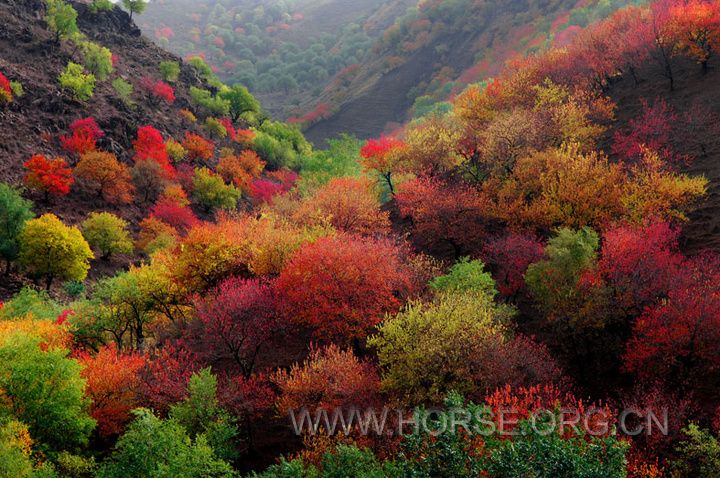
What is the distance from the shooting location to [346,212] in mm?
54812

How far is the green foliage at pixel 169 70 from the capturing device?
112m

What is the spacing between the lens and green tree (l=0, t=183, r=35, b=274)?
2058 inches

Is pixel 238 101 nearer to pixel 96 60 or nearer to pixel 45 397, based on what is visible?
pixel 96 60

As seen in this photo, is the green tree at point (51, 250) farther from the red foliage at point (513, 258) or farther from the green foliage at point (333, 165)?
the red foliage at point (513, 258)

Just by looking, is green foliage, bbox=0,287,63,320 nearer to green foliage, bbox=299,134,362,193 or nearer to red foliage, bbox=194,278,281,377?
red foliage, bbox=194,278,281,377

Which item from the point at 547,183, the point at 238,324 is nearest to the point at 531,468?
the point at 238,324

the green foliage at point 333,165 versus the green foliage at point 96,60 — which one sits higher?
the green foliage at point 333,165

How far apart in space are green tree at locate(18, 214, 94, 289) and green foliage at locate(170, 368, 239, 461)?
111 ft

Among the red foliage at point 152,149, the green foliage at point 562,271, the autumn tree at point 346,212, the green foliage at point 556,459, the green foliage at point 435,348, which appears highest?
the green foliage at point 562,271

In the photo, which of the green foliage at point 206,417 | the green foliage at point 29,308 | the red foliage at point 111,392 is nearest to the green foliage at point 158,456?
the green foliage at point 206,417

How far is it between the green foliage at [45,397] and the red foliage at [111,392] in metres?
2.05

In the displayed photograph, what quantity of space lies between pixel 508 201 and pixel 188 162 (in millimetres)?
69559

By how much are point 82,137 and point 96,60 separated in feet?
94.1

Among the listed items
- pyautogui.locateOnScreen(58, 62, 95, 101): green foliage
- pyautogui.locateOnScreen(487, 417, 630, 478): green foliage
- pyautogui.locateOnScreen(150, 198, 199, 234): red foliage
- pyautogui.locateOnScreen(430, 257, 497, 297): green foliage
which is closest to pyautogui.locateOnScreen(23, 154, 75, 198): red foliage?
pyautogui.locateOnScreen(150, 198, 199, 234): red foliage
